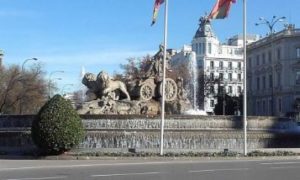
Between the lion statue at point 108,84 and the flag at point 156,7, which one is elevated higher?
the flag at point 156,7

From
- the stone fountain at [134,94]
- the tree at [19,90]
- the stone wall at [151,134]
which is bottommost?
the stone wall at [151,134]

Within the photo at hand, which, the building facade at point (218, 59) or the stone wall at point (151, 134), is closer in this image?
the stone wall at point (151, 134)

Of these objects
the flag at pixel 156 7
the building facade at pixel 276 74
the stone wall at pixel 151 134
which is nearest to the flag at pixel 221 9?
the flag at pixel 156 7

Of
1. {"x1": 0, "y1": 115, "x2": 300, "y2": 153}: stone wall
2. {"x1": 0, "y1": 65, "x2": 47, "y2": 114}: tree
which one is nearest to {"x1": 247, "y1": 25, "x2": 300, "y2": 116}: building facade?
{"x1": 0, "y1": 65, "x2": 47, "y2": 114}: tree

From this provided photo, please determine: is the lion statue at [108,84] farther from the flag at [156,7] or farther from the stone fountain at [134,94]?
the flag at [156,7]

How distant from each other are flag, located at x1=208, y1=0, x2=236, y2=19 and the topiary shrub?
27.5 feet

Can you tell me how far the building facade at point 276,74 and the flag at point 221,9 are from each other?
8144 centimetres

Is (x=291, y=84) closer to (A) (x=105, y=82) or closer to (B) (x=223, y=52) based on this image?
(B) (x=223, y=52)

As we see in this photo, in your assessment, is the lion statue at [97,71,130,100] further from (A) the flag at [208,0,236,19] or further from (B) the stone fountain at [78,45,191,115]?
(A) the flag at [208,0,236,19]

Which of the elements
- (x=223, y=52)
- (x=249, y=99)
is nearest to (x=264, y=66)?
(x=249, y=99)

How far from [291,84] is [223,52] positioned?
6110 centimetres

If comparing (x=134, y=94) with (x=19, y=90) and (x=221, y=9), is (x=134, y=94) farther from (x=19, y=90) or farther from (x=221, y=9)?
(x=19, y=90)

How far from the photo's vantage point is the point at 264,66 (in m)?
125

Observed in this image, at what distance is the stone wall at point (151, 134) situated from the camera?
32156mm
